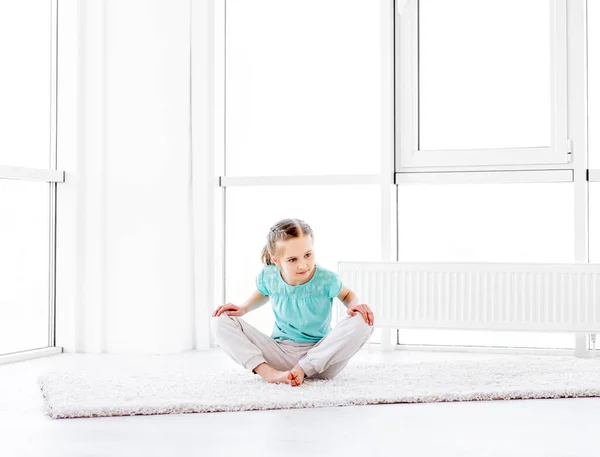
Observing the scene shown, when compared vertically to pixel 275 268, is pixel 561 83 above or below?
above

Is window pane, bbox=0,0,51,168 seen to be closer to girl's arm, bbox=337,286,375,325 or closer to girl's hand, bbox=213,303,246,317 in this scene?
girl's hand, bbox=213,303,246,317

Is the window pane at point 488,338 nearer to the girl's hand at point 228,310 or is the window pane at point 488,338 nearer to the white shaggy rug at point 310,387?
the white shaggy rug at point 310,387

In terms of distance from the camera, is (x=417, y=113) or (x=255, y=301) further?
(x=417, y=113)

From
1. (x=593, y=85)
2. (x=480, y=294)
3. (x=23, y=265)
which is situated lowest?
(x=480, y=294)

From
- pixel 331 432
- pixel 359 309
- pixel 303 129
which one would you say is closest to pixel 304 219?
pixel 303 129

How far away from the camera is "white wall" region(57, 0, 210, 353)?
12.0ft

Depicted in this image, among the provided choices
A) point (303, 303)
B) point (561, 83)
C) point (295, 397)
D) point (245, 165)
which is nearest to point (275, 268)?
point (303, 303)

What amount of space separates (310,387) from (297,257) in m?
0.45

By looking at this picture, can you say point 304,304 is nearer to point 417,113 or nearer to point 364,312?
point 364,312

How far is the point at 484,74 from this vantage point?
376cm

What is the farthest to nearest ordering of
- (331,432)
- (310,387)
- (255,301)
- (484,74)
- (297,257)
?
(484,74) < (255,301) < (297,257) < (310,387) < (331,432)

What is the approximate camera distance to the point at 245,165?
4.10m

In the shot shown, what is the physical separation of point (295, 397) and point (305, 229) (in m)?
0.62

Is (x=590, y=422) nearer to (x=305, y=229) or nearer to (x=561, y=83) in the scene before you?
(x=305, y=229)
